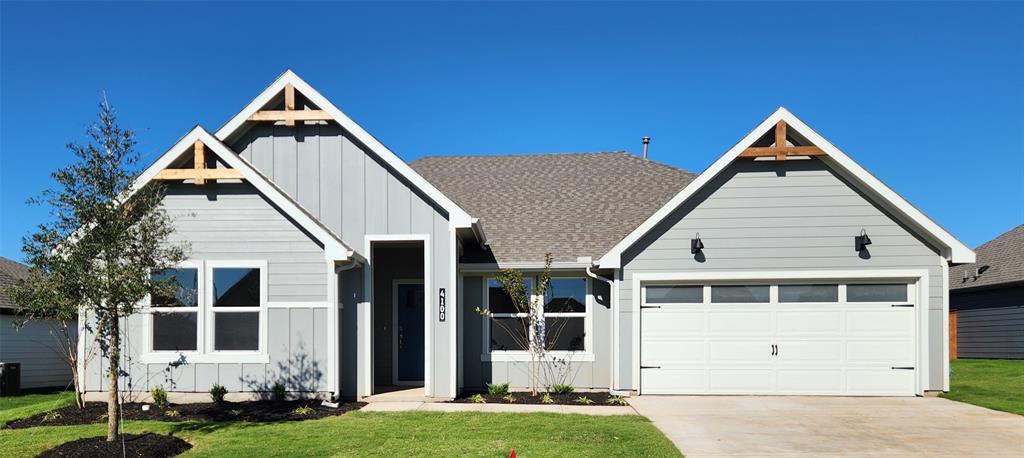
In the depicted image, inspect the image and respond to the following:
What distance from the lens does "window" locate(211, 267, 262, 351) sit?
38.5 ft

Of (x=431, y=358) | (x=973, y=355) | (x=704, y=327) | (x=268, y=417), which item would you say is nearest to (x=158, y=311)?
(x=268, y=417)


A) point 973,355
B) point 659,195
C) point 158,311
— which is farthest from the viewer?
point 973,355

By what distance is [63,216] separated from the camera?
26.8 feet

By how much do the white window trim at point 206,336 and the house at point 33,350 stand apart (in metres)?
7.00

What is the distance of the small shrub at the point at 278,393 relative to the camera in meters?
11.6

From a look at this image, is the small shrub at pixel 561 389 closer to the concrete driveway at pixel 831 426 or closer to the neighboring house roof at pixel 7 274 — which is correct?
the concrete driveway at pixel 831 426

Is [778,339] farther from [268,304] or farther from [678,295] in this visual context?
[268,304]

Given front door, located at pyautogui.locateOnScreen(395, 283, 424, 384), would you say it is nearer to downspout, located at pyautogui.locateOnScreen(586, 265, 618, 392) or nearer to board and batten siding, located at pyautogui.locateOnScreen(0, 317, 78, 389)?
downspout, located at pyautogui.locateOnScreen(586, 265, 618, 392)

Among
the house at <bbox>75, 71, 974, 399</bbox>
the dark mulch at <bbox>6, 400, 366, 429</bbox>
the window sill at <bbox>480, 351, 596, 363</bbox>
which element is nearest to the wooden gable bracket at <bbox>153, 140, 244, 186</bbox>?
the house at <bbox>75, 71, 974, 399</bbox>

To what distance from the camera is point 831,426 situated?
9.77 m

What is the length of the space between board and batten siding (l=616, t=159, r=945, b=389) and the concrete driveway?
236 centimetres

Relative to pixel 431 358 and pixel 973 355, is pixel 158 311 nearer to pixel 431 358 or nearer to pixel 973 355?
pixel 431 358

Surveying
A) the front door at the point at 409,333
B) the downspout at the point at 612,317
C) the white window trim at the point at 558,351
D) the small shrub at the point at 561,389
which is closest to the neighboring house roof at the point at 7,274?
the front door at the point at 409,333

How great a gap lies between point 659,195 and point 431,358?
7.32 metres
